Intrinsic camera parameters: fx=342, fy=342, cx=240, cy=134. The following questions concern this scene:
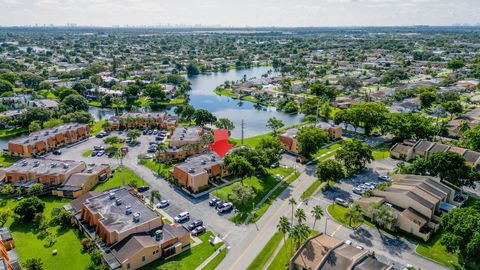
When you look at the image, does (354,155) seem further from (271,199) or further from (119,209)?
(119,209)

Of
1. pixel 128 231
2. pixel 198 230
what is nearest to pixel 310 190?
pixel 198 230

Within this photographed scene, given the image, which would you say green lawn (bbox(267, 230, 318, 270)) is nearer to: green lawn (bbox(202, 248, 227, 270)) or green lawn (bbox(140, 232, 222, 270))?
green lawn (bbox(202, 248, 227, 270))

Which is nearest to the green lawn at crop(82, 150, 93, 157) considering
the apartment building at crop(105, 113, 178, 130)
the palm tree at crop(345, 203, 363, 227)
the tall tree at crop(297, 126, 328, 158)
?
the apartment building at crop(105, 113, 178, 130)

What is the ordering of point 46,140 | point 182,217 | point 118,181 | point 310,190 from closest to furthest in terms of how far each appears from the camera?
point 182,217, point 310,190, point 118,181, point 46,140

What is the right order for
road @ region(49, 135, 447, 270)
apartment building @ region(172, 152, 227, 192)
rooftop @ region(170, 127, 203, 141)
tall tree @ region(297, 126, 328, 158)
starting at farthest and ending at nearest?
rooftop @ region(170, 127, 203, 141)
tall tree @ region(297, 126, 328, 158)
apartment building @ region(172, 152, 227, 192)
road @ region(49, 135, 447, 270)

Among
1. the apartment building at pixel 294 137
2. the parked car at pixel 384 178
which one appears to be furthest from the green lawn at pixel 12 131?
the parked car at pixel 384 178

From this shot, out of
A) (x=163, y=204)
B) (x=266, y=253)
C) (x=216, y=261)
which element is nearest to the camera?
(x=216, y=261)
